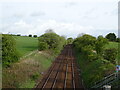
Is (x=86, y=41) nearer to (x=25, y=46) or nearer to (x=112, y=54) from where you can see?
(x=112, y=54)

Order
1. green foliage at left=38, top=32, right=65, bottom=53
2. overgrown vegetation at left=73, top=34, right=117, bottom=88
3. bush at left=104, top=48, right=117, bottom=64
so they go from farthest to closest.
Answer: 1. green foliage at left=38, top=32, right=65, bottom=53
2. bush at left=104, top=48, right=117, bottom=64
3. overgrown vegetation at left=73, top=34, right=117, bottom=88

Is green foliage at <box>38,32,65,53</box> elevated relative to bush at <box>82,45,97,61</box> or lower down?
elevated

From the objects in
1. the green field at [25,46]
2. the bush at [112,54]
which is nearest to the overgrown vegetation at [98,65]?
the bush at [112,54]

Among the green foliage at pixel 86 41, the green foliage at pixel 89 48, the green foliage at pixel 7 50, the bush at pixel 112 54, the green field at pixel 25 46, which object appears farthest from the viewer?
the green foliage at pixel 86 41

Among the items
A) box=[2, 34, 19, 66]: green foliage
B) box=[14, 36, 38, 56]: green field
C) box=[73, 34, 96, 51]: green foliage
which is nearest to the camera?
box=[2, 34, 19, 66]: green foliage

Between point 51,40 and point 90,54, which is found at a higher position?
point 51,40

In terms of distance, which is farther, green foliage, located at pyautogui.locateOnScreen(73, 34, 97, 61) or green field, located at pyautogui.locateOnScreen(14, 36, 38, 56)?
green field, located at pyautogui.locateOnScreen(14, 36, 38, 56)

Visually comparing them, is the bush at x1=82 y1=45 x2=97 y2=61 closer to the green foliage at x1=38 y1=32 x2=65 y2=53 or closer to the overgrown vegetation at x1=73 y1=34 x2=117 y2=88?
the overgrown vegetation at x1=73 y1=34 x2=117 y2=88

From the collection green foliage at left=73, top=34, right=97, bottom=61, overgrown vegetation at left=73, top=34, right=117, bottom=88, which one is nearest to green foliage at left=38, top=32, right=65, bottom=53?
green foliage at left=73, top=34, right=97, bottom=61

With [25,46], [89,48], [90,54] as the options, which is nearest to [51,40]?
[25,46]

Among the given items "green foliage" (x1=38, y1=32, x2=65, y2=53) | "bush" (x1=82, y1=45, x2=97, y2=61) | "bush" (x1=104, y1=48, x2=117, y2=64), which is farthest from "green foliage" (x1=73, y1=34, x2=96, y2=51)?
"bush" (x1=104, y1=48, x2=117, y2=64)

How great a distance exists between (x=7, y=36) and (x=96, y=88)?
11536 mm

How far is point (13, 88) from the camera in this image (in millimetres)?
17562

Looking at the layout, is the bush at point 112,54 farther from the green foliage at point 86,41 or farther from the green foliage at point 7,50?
the green foliage at point 86,41
